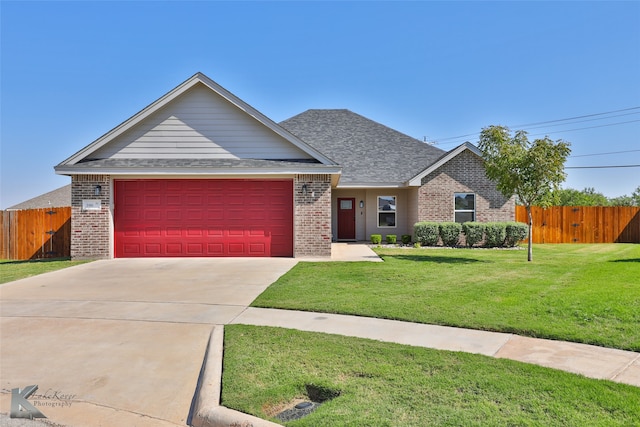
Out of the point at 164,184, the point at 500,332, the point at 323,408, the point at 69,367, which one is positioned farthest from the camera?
the point at 164,184

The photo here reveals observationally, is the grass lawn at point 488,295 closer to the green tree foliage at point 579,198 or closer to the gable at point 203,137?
the gable at point 203,137

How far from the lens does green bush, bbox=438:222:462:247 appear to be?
1930 centimetres

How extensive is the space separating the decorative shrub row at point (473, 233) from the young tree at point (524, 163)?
5222 millimetres

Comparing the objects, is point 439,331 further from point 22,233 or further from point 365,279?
point 22,233

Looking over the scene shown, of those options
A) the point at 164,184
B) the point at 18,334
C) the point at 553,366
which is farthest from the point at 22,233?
the point at 553,366

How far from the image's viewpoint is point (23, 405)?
4.04 meters

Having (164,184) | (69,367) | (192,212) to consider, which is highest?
(164,184)

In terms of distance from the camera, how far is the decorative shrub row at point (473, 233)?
19125 millimetres

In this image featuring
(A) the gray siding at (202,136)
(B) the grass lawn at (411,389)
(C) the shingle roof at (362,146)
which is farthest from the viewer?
(C) the shingle roof at (362,146)

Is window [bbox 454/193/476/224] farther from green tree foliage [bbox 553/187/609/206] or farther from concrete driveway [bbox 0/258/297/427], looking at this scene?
green tree foliage [bbox 553/187/609/206]

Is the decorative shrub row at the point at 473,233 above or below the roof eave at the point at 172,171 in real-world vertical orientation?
below

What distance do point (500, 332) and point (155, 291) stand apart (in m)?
6.75

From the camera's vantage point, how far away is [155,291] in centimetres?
928

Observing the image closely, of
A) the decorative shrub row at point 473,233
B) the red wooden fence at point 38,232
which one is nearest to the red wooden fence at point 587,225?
the decorative shrub row at point 473,233
